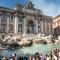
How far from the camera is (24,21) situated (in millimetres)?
4617

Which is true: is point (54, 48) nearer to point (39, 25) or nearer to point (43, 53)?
point (43, 53)

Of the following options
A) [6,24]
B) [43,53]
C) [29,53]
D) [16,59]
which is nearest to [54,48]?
[43,53]

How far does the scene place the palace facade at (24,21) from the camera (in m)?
4.46

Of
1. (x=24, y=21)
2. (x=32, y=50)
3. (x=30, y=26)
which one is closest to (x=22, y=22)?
(x=24, y=21)

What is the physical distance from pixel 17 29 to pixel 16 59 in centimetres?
67

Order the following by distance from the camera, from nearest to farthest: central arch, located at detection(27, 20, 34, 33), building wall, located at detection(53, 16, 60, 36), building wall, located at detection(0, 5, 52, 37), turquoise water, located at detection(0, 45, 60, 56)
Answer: turquoise water, located at detection(0, 45, 60, 56), building wall, located at detection(0, 5, 52, 37), central arch, located at detection(27, 20, 34, 33), building wall, located at detection(53, 16, 60, 36)

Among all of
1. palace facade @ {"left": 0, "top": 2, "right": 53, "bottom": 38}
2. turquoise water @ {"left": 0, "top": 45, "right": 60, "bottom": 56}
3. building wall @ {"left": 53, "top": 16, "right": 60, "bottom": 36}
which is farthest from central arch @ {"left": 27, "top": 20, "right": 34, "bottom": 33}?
building wall @ {"left": 53, "top": 16, "right": 60, "bottom": 36}

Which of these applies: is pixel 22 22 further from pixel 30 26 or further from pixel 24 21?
pixel 30 26

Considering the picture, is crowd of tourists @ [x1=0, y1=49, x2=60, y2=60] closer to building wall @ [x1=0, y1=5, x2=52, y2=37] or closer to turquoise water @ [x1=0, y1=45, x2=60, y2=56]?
turquoise water @ [x1=0, y1=45, x2=60, y2=56]

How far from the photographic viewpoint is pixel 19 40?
445 centimetres

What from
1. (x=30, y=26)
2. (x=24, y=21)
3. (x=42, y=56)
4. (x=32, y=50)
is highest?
(x=24, y=21)

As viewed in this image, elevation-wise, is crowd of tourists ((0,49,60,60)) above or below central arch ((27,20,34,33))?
below

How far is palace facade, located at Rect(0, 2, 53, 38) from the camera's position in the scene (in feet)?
14.6

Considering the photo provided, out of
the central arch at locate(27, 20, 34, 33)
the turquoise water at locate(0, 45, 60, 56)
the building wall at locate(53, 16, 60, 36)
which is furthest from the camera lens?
the building wall at locate(53, 16, 60, 36)
